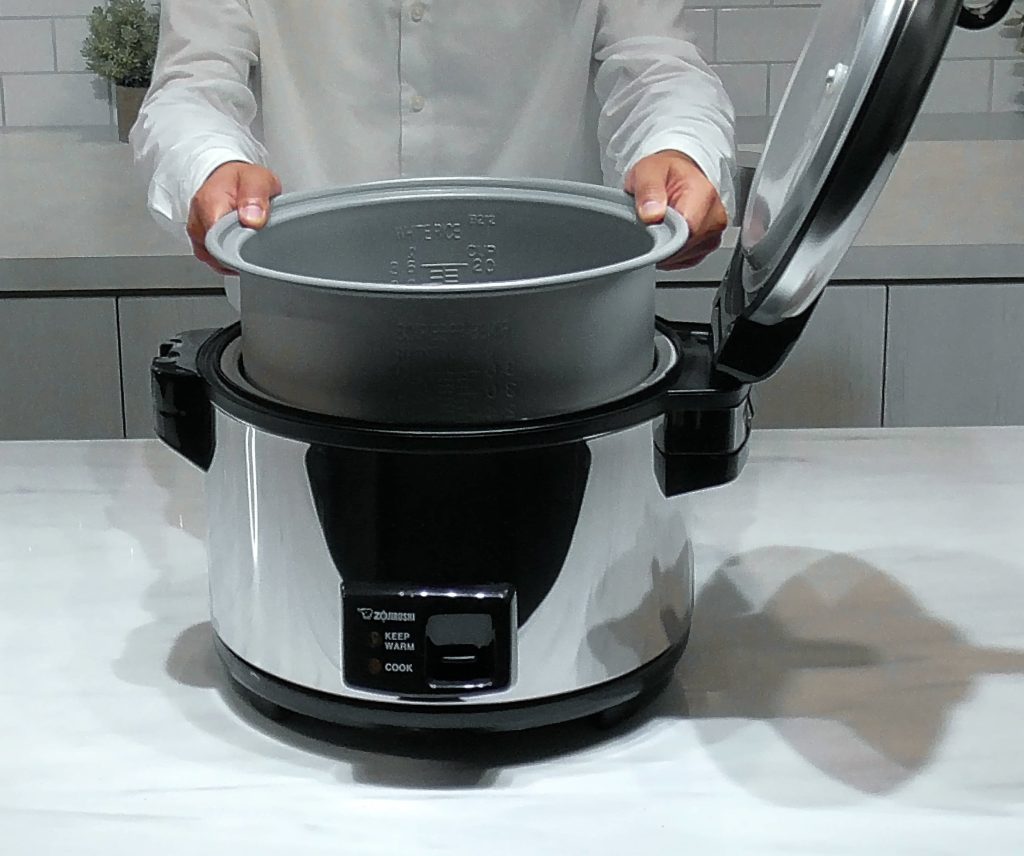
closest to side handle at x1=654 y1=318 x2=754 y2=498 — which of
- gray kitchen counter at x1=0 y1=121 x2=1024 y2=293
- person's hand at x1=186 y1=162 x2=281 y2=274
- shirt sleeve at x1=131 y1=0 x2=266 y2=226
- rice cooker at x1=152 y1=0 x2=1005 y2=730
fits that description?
rice cooker at x1=152 y1=0 x2=1005 y2=730

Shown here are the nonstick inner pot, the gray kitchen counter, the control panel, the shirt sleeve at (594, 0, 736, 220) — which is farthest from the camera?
the gray kitchen counter

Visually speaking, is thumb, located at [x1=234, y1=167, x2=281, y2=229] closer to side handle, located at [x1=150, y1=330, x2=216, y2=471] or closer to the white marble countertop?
side handle, located at [x1=150, y1=330, x2=216, y2=471]

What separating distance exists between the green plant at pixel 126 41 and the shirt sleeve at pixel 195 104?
837 mm

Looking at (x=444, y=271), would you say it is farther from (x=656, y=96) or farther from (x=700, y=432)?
(x=656, y=96)

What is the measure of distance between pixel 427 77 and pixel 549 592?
74 centimetres

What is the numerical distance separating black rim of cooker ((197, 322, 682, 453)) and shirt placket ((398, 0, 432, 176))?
0.67 m

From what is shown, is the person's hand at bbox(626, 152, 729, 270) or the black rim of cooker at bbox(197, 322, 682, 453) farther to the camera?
the person's hand at bbox(626, 152, 729, 270)

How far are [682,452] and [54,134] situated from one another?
5.57ft

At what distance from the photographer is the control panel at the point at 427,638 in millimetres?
541

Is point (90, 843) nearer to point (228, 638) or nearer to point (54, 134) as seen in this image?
point (228, 638)

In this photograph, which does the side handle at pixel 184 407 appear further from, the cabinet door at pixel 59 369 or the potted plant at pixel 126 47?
the potted plant at pixel 126 47

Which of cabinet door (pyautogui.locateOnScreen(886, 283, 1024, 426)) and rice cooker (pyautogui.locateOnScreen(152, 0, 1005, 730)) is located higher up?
rice cooker (pyautogui.locateOnScreen(152, 0, 1005, 730))

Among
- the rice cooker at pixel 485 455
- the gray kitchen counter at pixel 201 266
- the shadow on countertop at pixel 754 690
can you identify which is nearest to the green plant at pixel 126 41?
the gray kitchen counter at pixel 201 266

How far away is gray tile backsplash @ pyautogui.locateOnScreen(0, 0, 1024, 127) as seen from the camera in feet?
6.66
